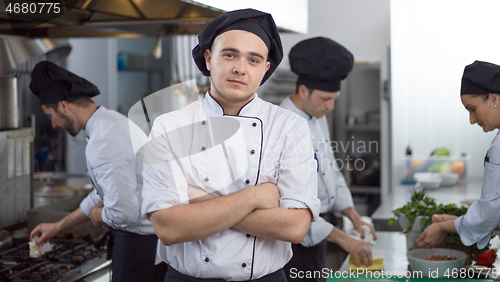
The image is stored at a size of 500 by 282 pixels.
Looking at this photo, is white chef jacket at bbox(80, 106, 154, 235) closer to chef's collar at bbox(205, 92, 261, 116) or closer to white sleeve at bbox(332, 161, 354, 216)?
chef's collar at bbox(205, 92, 261, 116)

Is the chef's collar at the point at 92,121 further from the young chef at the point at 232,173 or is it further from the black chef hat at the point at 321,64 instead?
the black chef hat at the point at 321,64

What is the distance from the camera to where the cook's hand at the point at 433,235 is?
1849 mm

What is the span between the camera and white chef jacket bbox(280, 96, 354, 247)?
6.77 feet

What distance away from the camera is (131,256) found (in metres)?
2.06

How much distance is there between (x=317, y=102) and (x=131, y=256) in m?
1.12

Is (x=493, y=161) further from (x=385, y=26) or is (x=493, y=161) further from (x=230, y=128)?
(x=385, y=26)

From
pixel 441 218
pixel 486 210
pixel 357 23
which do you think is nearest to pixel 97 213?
pixel 441 218

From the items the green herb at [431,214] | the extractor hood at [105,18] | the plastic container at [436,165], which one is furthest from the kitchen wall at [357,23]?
the green herb at [431,214]

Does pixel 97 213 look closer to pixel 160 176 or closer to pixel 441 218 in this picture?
pixel 160 176

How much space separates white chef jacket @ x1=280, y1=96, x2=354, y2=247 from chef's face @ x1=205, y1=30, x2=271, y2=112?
0.94 metres

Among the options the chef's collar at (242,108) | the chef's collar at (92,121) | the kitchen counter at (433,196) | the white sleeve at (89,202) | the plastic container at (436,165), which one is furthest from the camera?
the plastic container at (436,165)

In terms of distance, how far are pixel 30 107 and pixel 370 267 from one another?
4.54 m

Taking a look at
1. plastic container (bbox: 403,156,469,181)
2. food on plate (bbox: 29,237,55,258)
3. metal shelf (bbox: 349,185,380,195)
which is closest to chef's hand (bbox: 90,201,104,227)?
food on plate (bbox: 29,237,55,258)

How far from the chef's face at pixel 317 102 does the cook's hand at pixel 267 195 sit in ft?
3.15
